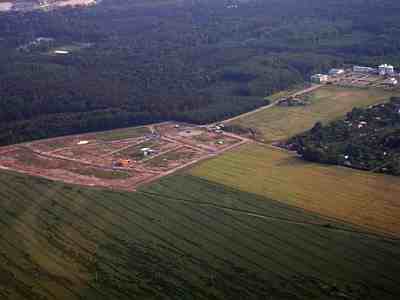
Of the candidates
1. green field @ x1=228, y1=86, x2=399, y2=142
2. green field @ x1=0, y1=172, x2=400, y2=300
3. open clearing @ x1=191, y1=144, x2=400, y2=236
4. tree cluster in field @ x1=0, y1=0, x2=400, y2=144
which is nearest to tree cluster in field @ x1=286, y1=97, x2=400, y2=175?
open clearing @ x1=191, y1=144, x2=400, y2=236

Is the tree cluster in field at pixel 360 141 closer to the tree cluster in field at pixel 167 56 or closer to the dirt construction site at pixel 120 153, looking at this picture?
the dirt construction site at pixel 120 153

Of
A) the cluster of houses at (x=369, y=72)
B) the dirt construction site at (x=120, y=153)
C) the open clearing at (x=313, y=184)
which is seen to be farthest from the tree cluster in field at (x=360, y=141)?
the cluster of houses at (x=369, y=72)

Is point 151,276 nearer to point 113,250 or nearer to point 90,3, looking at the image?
point 113,250

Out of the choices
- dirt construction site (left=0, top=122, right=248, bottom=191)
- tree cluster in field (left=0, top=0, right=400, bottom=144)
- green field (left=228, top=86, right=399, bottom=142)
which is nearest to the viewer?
dirt construction site (left=0, top=122, right=248, bottom=191)

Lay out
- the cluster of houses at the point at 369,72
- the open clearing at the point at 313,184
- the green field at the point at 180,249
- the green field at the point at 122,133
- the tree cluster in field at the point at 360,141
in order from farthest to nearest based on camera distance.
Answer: the cluster of houses at the point at 369,72 → the green field at the point at 122,133 → the tree cluster in field at the point at 360,141 → the open clearing at the point at 313,184 → the green field at the point at 180,249

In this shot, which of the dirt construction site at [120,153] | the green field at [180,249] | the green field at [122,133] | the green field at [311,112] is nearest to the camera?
the green field at [180,249]

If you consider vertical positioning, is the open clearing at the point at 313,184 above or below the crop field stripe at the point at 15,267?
above

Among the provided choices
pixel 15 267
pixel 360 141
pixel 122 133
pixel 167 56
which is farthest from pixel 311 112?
pixel 15 267

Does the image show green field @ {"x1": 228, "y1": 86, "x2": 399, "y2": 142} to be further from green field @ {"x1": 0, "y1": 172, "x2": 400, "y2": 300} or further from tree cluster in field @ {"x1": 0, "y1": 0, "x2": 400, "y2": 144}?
green field @ {"x1": 0, "y1": 172, "x2": 400, "y2": 300}
